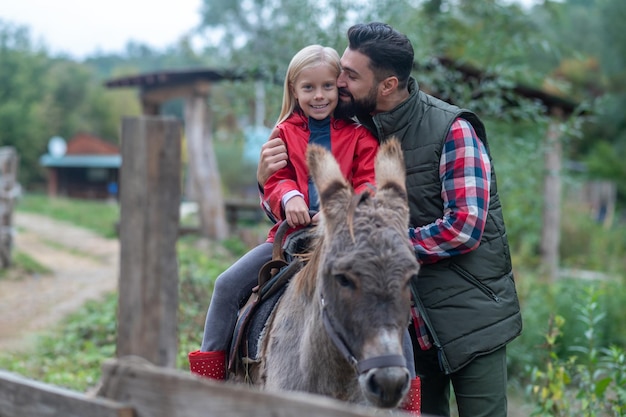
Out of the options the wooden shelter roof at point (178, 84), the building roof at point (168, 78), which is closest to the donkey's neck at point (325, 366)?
the wooden shelter roof at point (178, 84)

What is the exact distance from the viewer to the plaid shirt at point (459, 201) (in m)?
3.14

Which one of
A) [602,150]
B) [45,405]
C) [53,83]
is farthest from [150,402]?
[53,83]

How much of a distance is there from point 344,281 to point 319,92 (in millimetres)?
1147

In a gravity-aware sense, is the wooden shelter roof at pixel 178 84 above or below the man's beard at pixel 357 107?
above

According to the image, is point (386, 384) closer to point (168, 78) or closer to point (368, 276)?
point (368, 276)

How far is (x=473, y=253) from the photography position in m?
3.30

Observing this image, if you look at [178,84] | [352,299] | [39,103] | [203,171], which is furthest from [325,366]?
[39,103]

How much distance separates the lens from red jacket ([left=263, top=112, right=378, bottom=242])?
11.2ft

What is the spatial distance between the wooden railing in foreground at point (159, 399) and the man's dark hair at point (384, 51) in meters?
1.72

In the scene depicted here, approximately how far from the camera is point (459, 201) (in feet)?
10.4

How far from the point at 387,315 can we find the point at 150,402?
88 centimetres

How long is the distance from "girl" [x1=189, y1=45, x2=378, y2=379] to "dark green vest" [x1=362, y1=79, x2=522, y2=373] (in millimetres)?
192

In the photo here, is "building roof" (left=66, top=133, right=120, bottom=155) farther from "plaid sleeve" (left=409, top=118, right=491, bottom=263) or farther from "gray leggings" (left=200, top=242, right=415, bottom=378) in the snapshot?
"plaid sleeve" (left=409, top=118, right=491, bottom=263)

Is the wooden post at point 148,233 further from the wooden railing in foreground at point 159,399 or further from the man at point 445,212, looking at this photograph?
the man at point 445,212
